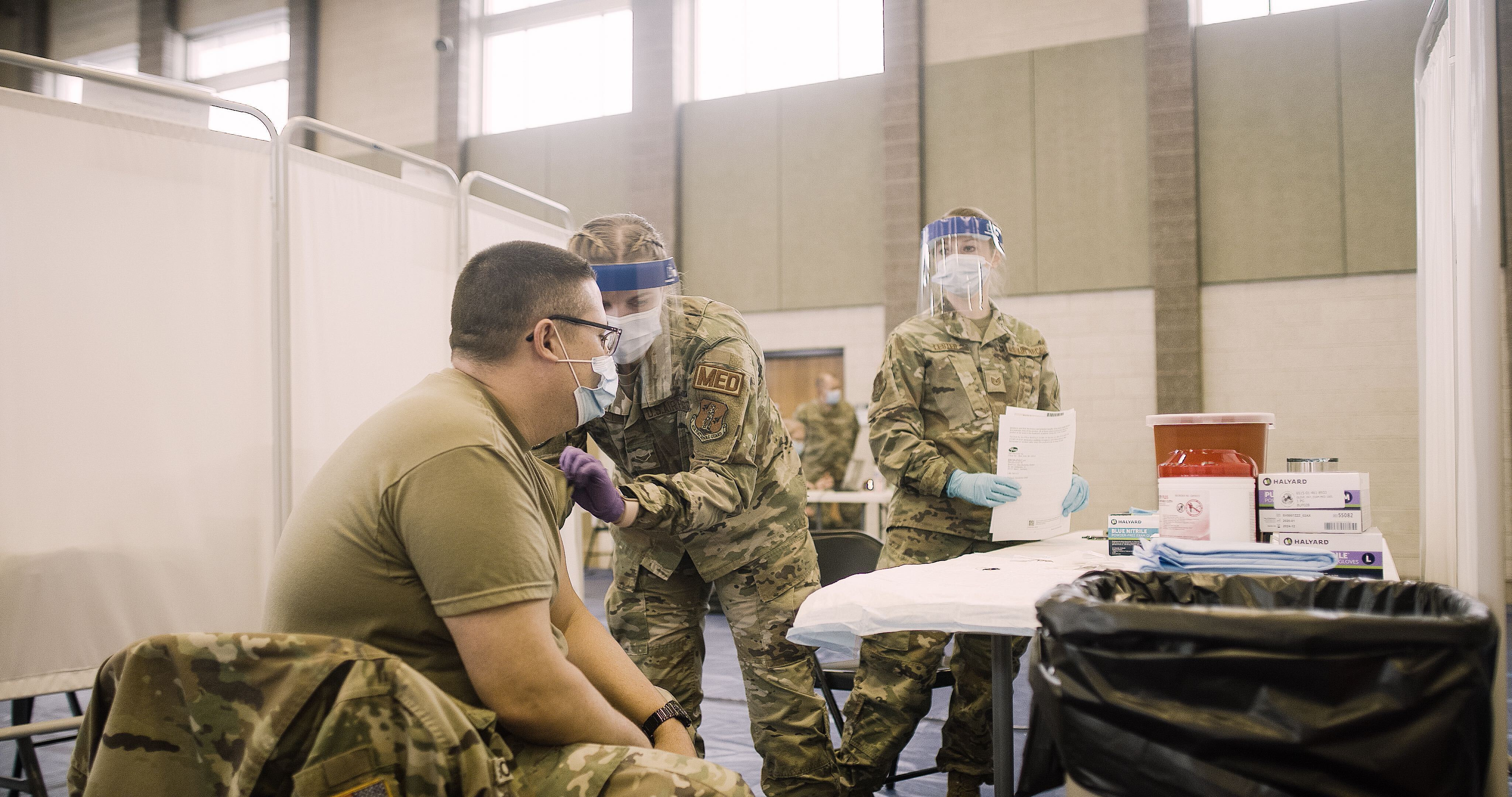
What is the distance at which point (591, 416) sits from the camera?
1565 millimetres

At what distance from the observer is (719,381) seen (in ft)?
6.34

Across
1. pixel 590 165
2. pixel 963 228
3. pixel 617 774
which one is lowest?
pixel 617 774

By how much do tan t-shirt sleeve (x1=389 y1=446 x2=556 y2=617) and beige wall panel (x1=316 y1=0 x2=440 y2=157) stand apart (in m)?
8.83

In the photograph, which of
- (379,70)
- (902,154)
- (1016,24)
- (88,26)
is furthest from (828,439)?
A: (88,26)

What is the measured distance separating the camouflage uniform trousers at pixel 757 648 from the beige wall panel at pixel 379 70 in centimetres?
816

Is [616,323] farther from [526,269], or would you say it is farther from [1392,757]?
[1392,757]

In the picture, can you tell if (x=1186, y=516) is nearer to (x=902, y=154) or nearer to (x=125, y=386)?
(x=125, y=386)

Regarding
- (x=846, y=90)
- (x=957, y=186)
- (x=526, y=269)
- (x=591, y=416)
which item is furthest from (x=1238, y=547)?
(x=846, y=90)

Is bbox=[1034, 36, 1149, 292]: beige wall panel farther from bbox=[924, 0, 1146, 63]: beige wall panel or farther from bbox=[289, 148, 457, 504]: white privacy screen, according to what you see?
bbox=[289, 148, 457, 504]: white privacy screen

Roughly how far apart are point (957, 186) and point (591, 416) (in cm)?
629

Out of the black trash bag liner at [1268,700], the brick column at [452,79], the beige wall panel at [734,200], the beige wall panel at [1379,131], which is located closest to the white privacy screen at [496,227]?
the black trash bag liner at [1268,700]

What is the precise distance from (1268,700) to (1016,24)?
7308 mm

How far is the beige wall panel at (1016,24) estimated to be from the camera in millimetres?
6855

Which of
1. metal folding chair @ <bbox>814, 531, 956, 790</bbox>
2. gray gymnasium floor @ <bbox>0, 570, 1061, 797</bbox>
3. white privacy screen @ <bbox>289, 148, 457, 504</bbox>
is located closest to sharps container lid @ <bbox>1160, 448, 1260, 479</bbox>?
metal folding chair @ <bbox>814, 531, 956, 790</bbox>
